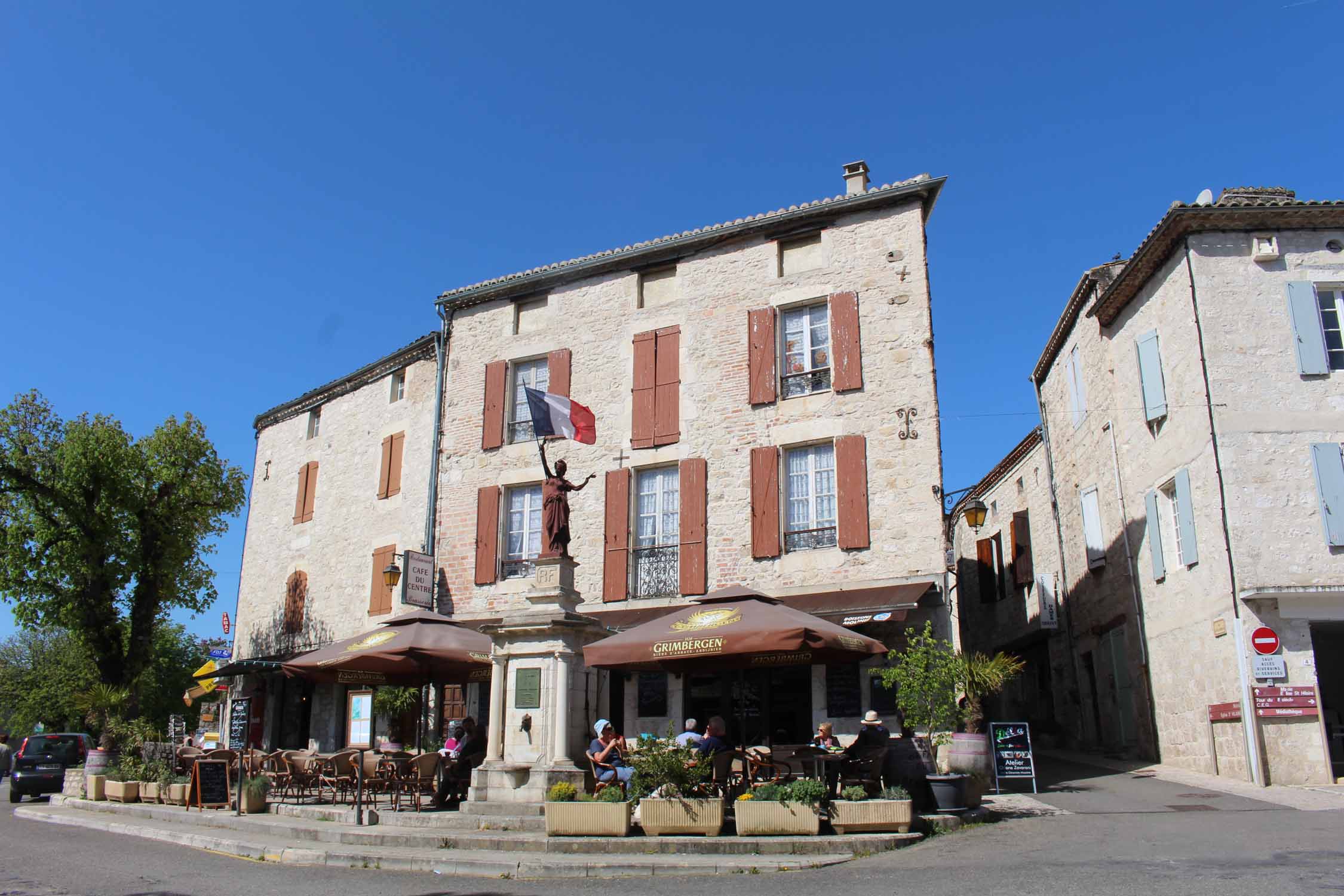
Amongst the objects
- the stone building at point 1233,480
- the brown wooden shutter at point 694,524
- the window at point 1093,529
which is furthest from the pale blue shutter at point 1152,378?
the brown wooden shutter at point 694,524

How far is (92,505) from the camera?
22.7 m

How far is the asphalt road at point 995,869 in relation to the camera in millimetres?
6773

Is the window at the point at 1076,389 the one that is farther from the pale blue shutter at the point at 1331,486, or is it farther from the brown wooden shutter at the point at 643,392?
the brown wooden shutter at the point at 643,392

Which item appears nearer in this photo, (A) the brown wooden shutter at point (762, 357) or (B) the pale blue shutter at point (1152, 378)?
(B) the pale blue shutter at point (1152, 378)

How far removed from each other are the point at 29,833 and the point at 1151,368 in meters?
16.4

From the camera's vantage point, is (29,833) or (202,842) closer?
(202,842)

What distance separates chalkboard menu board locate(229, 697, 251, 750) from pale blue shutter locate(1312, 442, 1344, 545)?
753 inches

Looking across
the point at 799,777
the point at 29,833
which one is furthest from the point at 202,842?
the point at 799,777

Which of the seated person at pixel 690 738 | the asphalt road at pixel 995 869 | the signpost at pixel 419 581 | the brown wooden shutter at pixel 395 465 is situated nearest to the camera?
the asphalt road at pixel 995 869

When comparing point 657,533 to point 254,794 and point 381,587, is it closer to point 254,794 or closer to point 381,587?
point 381,587

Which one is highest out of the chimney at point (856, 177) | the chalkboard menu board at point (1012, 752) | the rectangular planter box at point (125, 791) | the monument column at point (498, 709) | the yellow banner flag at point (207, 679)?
the chimney at point (856, 177)

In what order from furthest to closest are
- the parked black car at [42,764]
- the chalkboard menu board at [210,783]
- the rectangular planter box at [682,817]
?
the parked black car at [42,764] < the chalkboard menu board at [210,783] < the rectangular planter box at [682,817]

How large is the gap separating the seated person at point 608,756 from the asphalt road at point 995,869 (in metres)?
2.12

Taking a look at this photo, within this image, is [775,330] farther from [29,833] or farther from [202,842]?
[29,833]
